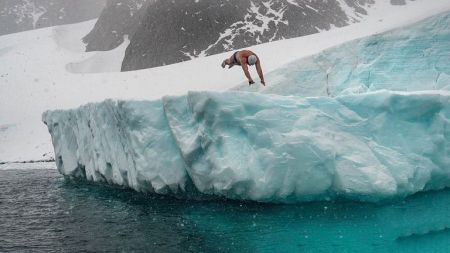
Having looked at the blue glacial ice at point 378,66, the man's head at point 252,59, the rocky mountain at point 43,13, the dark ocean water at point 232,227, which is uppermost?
the man's head at point 252,59

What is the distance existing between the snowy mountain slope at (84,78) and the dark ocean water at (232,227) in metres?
2.24

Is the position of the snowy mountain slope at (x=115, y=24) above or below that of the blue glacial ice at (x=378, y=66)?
below

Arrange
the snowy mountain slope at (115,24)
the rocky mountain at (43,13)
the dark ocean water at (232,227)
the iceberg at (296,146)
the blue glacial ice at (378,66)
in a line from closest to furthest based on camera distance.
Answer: the dark ocean water at (232,227) → the iceberg at (296,146) → the blue glacial ice at (378,66) → the snowy mountain slope at (115,24) → the rocky mountain at (43,13)

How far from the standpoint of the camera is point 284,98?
21.4ft

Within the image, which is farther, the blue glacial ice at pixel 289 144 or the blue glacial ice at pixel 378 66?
the blue glacial ice at pixel 378 66

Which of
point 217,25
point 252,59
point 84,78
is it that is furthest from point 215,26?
point 252,59

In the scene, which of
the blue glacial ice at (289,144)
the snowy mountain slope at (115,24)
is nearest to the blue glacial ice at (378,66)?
the blue glacial ice at (289,144)

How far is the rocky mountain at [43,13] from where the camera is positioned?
7681 centimetres

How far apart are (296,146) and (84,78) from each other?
18.4 metres

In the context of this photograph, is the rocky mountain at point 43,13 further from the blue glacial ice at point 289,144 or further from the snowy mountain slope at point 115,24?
the blue glacial ice at point 289,144

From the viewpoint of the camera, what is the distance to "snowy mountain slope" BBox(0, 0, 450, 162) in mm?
12680

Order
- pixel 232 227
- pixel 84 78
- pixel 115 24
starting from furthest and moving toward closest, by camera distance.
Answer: pixel 115 24 < pixel 84 78 < pixel 232 227

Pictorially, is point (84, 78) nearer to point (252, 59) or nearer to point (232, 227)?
point (252, 59)

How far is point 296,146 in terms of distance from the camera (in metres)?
5.98
